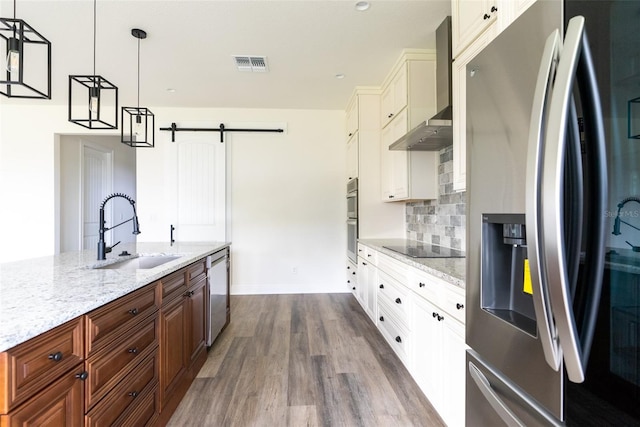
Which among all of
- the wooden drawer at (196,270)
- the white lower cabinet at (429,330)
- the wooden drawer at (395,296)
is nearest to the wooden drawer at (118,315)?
the wooden drawer at (196,270)

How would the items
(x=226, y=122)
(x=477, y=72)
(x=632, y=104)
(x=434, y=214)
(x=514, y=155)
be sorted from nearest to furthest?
(x=632, y=104)
(x=514, y=155)
(x=477, y=72)
(x=434, y=214)
(x=226, y=122)

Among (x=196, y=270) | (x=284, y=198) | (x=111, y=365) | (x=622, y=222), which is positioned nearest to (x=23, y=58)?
(x=196, y=270)

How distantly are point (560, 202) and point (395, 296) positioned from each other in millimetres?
1907

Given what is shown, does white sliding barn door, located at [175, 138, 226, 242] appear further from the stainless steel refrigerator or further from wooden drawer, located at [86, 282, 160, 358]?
the stainless steel refrigerator

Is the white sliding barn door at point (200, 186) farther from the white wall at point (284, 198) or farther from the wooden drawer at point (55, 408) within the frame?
the wooden drawer at point (55, 408)

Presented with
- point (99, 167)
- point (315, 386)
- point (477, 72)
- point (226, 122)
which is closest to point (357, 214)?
point (315, 386)

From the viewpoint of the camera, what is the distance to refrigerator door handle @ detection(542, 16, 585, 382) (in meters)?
0.61

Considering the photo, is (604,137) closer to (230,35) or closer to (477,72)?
(477,72)

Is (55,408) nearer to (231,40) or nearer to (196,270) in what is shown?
(196,270)

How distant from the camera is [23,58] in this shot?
160 centimetres

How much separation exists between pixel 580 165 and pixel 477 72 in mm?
548

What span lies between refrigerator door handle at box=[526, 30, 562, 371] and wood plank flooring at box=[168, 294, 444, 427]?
1445 mm

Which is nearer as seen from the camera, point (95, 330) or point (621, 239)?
point (621, 239)

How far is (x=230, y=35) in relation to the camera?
2.73 meters
